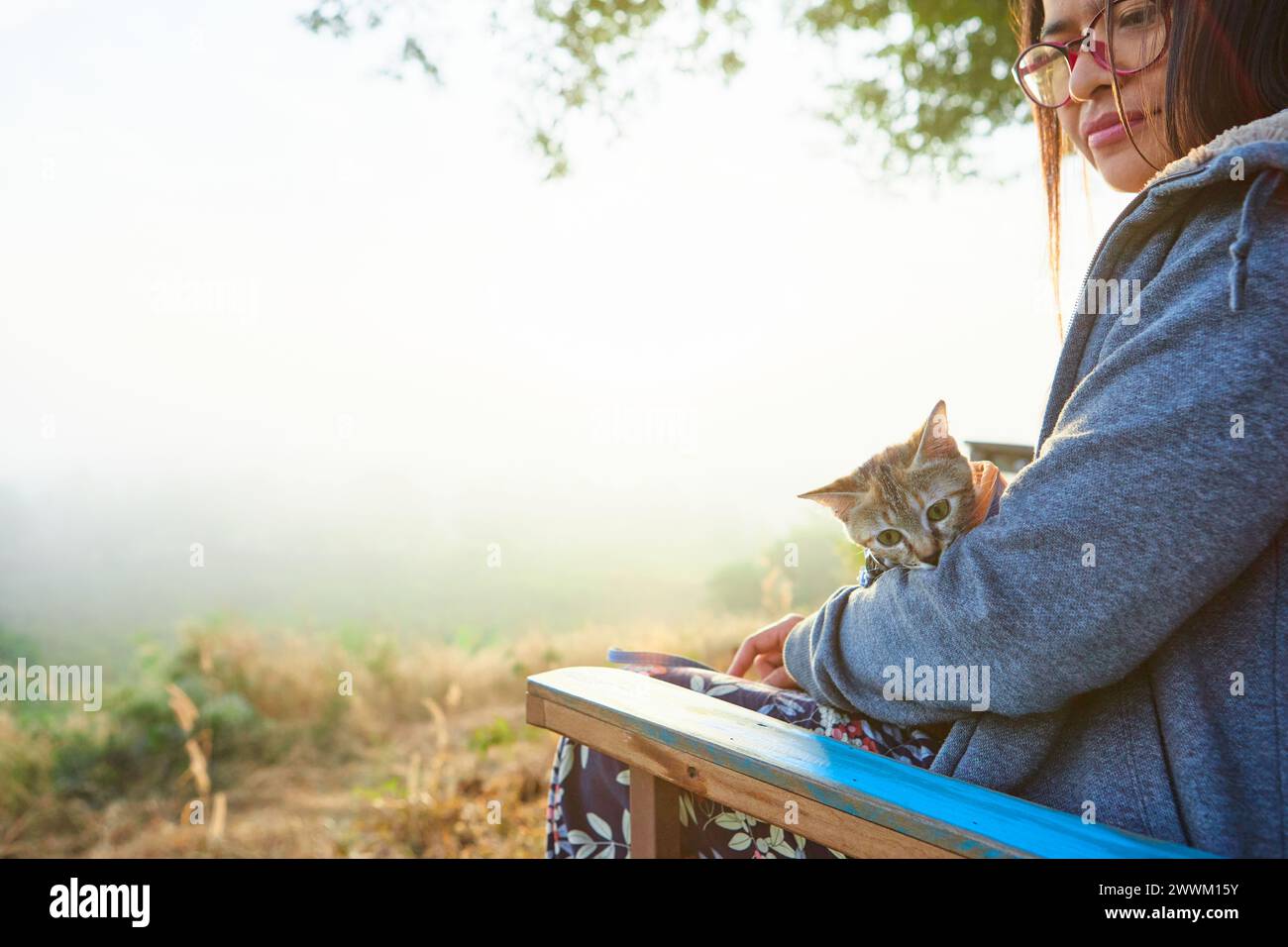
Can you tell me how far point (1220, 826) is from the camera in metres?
1.00

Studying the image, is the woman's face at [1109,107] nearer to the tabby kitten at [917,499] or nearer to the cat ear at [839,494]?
the tabby kitten at [917,499]

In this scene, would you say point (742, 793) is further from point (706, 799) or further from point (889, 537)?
point (889, 537)

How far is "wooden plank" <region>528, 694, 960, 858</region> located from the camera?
1.01 metres

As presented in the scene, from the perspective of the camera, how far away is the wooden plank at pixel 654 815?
131cm

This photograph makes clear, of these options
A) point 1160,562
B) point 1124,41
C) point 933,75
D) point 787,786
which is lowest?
point 787,786

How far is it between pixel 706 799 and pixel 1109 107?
4.52ft

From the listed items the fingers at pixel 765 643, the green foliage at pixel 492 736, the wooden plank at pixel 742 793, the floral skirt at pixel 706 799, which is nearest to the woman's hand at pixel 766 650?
the fingers at pixel 765 643

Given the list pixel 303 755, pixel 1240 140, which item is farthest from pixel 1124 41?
pixel 303 755

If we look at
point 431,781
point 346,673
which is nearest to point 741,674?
point 431,781

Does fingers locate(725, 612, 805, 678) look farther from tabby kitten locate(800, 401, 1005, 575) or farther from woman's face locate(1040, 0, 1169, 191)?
woman's face locate(1040, 0, 1169, 191)

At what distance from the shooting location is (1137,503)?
99 cm

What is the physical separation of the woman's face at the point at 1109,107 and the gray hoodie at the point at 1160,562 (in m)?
0.29

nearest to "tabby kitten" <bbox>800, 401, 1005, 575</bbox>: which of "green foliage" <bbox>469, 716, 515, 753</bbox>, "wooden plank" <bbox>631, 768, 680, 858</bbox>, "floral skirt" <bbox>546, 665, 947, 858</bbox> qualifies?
"floral skirt" <bbox>546, 665, 947, 858</bbox>
